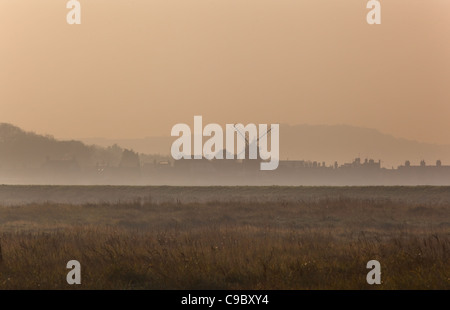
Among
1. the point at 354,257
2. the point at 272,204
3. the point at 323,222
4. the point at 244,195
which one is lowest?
the point at 354,257

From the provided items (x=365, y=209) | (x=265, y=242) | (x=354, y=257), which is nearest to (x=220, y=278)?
(x=354, y=257)

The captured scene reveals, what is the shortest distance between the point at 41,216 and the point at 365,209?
63.4 feet

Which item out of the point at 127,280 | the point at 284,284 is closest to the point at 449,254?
the point at 284,284

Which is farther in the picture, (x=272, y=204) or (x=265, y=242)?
(x=272, y=204)

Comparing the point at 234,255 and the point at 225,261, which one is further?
the point at 234,255

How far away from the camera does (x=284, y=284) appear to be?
10516mm

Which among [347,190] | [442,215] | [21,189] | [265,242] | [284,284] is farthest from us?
[21,189]

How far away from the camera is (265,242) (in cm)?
1628

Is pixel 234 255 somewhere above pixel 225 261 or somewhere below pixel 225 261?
above

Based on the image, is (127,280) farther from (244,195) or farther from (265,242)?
(244,195)

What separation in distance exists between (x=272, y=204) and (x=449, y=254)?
2074 centimetres

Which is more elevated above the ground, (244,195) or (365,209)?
(244,195)
